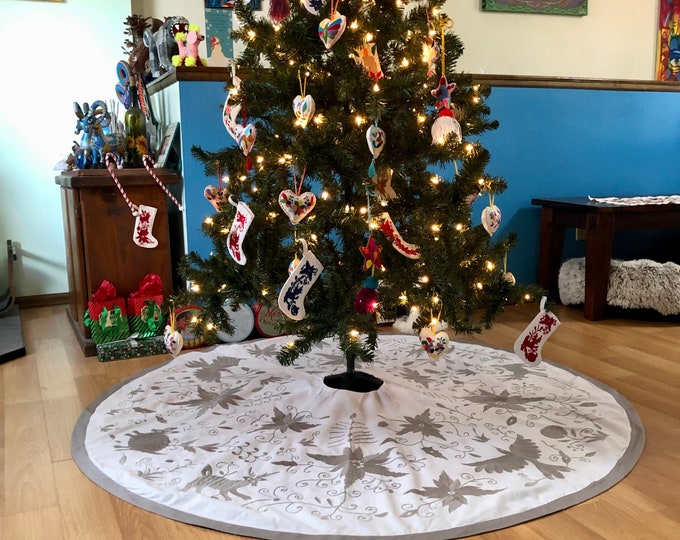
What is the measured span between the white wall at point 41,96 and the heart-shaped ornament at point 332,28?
207 cm

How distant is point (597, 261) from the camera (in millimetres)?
2936

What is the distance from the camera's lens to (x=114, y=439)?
1738 millimetres

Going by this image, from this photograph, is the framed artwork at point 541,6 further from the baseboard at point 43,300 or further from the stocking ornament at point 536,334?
the baseboard at point 43,300

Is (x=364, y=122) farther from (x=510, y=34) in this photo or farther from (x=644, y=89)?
(x=510, y=34)

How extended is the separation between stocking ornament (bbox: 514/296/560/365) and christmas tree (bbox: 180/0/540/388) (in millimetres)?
92

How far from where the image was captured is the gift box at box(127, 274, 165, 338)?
2555mm

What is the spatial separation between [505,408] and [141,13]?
270 cm

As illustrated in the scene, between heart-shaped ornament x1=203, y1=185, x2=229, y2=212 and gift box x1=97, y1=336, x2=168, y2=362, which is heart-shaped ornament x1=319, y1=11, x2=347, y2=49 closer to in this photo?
heart-shaped ornament x1=203, y1=185, x2=229, y2=212

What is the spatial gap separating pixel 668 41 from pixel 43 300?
4118mm

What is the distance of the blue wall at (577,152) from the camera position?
321 cm

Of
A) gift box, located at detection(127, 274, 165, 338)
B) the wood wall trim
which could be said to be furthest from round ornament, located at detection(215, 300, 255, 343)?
the wood wall trim

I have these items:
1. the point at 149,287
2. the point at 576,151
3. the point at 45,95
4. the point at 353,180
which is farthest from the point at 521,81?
the point at 45,95

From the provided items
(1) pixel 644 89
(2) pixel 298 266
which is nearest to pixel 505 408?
(2) pixel 298 266

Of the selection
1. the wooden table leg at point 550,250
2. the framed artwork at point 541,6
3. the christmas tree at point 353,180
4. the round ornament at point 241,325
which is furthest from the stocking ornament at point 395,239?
the framed artwork at point 541,6
